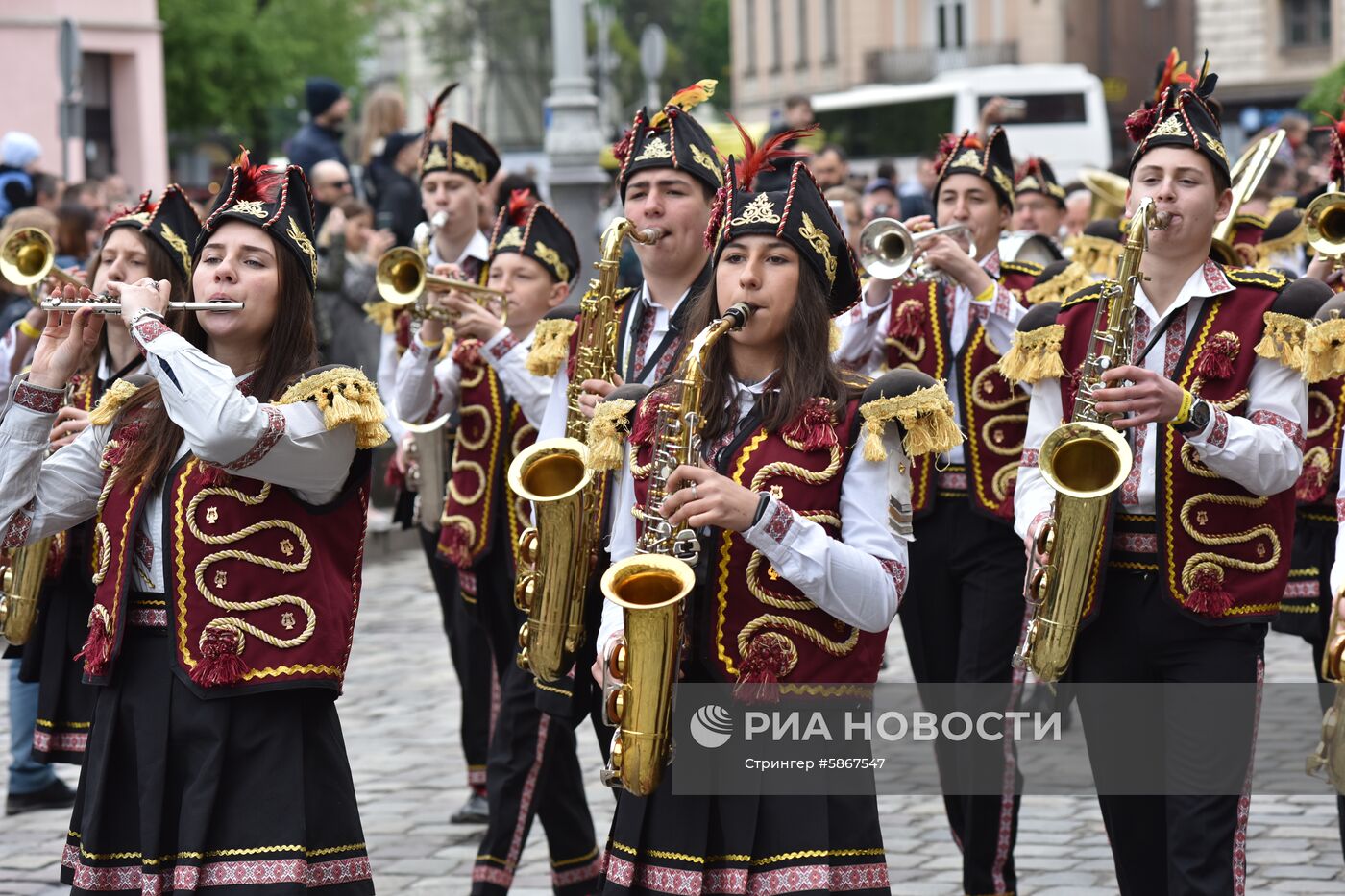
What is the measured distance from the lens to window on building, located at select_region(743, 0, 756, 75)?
63.1 metres

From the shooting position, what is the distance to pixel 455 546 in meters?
6.67

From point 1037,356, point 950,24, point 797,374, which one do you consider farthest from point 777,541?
point 950,24

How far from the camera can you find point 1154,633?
4918mm

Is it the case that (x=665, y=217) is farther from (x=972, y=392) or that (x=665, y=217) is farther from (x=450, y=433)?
(x=450, y=433)

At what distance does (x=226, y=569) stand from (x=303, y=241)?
0.77 meters

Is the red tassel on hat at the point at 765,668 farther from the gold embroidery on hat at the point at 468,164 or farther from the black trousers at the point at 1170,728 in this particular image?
the gold embroidery on hat at the point at 468,164

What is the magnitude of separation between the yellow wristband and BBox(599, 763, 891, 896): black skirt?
117 cm

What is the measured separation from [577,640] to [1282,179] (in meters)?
8.67

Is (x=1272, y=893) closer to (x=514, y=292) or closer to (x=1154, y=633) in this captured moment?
(x=1154, y=633)

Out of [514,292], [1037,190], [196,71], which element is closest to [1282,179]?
[1037,190]

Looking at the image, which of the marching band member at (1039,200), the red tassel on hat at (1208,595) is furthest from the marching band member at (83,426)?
the marching band member at (1039,200)

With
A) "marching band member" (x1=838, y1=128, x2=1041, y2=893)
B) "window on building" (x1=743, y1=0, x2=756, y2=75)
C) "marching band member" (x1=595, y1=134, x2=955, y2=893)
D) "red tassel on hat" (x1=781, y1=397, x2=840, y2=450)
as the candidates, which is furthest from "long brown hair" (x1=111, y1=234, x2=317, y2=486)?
"window on building" (x1=743, y1=0, x2=756, y2=75)

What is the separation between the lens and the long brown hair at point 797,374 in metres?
4.24

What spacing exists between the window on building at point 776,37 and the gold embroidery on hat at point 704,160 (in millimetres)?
56914
